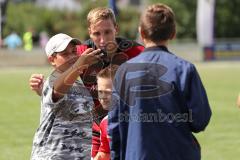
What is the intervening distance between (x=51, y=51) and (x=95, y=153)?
120 centimetres

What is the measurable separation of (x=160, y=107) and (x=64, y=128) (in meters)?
1.13

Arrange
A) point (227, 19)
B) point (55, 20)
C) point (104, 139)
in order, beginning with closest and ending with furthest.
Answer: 1. point (104, 139)
2. point (55, 20)
3. point (227, 19)

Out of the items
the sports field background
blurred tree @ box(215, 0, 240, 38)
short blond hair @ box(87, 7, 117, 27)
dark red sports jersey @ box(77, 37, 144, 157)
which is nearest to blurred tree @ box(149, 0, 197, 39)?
blurred tree @ box(215, 0, 240, 38)

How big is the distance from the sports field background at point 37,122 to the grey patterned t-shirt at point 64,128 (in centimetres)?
480

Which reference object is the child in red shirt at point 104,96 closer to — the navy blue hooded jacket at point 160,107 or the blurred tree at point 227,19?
the navy blue hooded jacket at point 160,107

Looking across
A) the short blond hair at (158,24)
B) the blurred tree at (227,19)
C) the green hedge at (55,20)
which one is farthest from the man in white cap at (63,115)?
the blurred tree at (227,19)

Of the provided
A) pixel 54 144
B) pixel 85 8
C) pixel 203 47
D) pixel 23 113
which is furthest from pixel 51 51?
pixel 85 8

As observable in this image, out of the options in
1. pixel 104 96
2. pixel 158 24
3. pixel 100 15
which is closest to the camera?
pixel 158 24

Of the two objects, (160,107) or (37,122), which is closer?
(160,107)

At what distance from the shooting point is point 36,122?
1455 centimetres

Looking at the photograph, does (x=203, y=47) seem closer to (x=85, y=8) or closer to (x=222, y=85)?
(x=222, y=85)

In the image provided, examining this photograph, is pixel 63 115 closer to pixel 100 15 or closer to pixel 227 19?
pixel 100 15

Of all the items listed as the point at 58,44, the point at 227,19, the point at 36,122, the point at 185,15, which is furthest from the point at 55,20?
the point at 58,44

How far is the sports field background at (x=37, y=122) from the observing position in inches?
427
